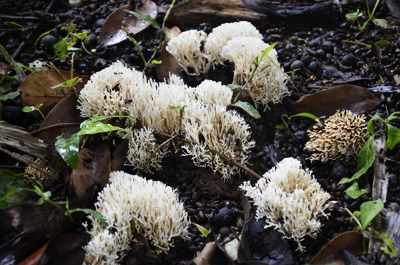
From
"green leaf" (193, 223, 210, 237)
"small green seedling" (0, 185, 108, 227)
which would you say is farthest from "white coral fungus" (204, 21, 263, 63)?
"small green seedling" (0, 185, 108, 227)

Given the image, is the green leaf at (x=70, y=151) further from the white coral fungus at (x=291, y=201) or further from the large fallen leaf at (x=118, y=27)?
the large fallen leaf at (x=118, y=27)

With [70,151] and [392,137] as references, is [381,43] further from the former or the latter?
[70,151]

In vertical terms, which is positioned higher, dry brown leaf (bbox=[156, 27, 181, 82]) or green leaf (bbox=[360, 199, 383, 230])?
dry brown leaf (bbox=[156, 27, 181, 82])

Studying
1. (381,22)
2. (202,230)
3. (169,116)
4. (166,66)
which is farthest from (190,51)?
(381,22)

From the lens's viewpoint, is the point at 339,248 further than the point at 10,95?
No

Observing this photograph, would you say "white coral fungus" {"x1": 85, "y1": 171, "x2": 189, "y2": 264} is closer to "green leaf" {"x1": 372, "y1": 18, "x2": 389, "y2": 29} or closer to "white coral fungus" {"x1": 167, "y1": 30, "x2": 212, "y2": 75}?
"white coral fungus" {"x1": 167, "y1": 30, "x2": 212, "y2": 75}

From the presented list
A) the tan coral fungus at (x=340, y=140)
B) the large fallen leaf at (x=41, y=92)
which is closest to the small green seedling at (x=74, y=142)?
the large fallen leaf at (x=41, y=92)
